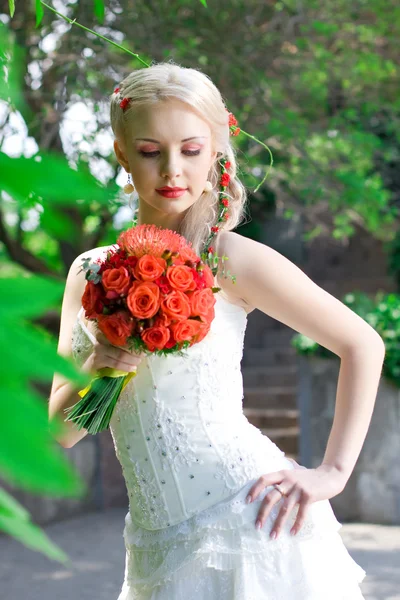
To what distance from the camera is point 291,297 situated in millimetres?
1950

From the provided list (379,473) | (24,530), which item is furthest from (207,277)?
(379,473)

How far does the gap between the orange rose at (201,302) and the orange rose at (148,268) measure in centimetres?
9

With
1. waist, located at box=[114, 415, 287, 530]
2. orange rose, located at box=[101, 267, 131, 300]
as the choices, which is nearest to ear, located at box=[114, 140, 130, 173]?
orange rose, located at box=[101, 267, 131, 300]

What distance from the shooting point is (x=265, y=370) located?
10578mm

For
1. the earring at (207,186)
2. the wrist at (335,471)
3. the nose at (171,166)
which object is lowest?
the wrist at (335,471)

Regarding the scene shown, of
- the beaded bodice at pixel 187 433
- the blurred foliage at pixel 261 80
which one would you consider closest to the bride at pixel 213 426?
the beaded bodice at pixel 187 433

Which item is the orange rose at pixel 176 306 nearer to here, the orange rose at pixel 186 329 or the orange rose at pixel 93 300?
the orange rose at pixel 186 329

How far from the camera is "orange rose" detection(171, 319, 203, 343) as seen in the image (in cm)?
175

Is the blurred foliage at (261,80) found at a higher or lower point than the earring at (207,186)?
higher

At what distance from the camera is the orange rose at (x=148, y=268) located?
1.75 meters

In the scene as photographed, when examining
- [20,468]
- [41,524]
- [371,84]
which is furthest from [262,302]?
[371,84]

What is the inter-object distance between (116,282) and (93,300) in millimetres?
79

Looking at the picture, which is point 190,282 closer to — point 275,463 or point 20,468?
point 275,463

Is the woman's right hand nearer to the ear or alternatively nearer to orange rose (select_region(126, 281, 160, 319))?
orange rose (select_region(126, 281, 160, 319))
